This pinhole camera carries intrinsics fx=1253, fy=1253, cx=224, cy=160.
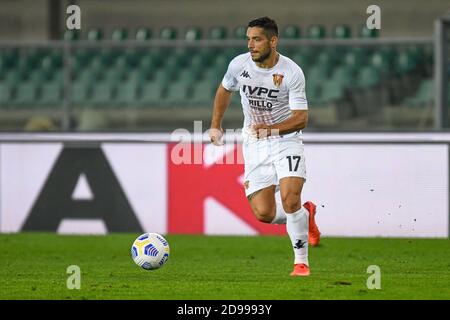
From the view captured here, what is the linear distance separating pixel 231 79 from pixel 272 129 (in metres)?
0.71

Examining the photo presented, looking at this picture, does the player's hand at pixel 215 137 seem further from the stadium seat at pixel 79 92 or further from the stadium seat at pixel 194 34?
the stadium seat at pixel 194 34

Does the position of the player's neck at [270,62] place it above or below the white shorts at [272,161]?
above

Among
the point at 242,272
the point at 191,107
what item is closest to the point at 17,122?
the point at 191,107

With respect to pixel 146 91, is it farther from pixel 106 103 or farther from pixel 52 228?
pixel 52 228

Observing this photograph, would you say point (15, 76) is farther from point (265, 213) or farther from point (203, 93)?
point (265, 213)

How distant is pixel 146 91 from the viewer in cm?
1524

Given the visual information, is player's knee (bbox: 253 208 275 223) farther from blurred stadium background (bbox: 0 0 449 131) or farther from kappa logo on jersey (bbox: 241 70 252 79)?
blurred stadium background (bbox: 0 0 449 131)

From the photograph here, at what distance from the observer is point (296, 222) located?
1015cm

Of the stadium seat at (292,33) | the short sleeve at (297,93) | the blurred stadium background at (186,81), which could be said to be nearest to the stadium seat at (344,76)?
the blurred stadium background at (186,81)

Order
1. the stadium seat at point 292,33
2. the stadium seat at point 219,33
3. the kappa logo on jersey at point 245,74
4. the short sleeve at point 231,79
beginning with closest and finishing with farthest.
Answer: the kappa logo on jersey at point 245,74 → the short sleeve at point 231,79 → the stadium seat at point 292,33 → the stadium seat at point 219,33

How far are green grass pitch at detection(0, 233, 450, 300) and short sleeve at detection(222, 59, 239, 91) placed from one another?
158 centimetres

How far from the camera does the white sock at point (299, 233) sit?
397 inches

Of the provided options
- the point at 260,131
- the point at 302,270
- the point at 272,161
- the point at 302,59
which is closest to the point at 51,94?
the point at 302,59

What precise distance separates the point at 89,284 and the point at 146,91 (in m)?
5.85
